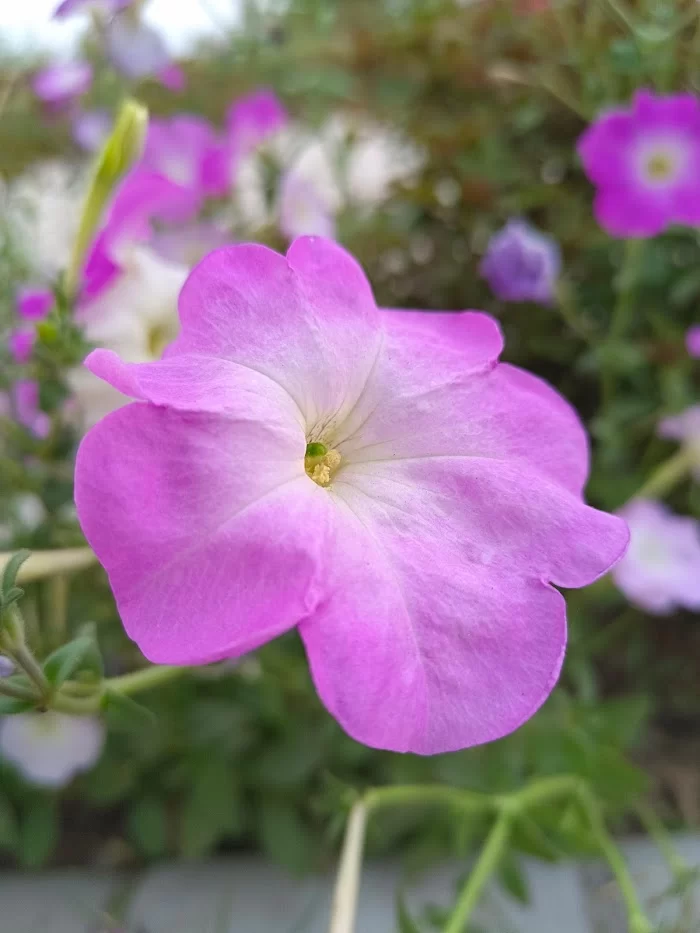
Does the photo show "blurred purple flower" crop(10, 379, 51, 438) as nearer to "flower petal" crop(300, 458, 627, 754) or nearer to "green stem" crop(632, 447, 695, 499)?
"flower petal" crop(300, 458, 627, 754)

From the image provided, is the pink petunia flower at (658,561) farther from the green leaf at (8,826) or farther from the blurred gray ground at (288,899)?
the green leaf at (8,826)

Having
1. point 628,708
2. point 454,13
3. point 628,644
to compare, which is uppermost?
point 454,13

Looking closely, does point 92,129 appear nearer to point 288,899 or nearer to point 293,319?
point 293,319

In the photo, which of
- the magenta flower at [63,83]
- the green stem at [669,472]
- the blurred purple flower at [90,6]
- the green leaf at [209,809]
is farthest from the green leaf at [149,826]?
the magenta flower at [63,83]

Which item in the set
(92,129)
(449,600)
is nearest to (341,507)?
(449,600)

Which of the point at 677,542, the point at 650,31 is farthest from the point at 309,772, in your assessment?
the point at 650,31

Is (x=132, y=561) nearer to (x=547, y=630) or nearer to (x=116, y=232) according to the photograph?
(x=547, y=630)

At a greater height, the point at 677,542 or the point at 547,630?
the point at 547,630

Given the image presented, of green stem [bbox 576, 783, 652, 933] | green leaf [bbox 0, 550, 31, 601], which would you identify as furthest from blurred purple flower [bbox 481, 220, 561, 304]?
green leaf [bbox 0, 550, 31, 601]
